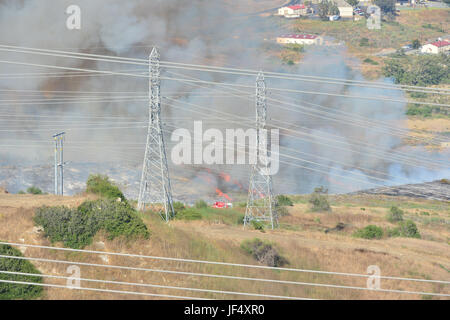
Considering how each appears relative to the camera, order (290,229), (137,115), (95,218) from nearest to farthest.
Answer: (95,218)
(290,229)
(137,115)

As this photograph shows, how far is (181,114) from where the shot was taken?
229 feet

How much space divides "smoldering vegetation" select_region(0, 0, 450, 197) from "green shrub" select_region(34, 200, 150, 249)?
23635 millimetres

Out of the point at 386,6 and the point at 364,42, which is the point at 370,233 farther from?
the point at 386,6

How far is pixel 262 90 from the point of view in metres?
39.0

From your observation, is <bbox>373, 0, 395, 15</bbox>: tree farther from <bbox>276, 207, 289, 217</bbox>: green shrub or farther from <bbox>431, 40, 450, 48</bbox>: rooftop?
<bbox>276, 207, 289, 217</bbox>: green shrub

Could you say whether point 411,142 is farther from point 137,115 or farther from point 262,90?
point 262,90

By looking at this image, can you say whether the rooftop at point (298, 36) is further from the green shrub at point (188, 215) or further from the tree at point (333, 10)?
the green shrub at point (188, 215)

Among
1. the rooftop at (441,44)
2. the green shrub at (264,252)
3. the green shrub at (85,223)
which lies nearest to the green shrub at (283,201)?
the green shrub at (264,252)

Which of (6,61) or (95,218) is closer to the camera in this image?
(95,218)

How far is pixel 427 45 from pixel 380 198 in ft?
160

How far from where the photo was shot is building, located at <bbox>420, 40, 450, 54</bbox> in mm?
98500

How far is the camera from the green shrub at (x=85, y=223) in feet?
87.5

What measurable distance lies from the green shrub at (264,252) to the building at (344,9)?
84.5 m
